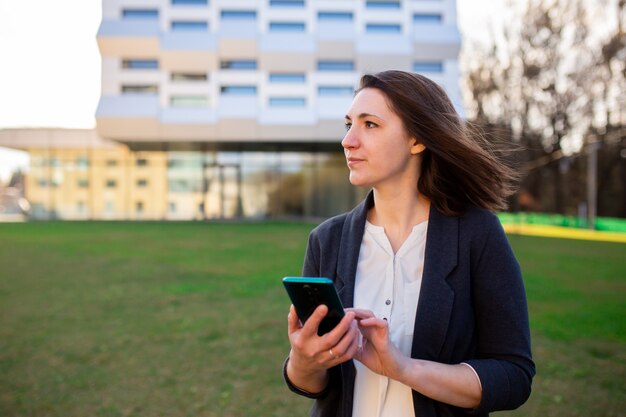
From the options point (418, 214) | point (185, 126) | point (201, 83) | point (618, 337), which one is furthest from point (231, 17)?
point (418, 214)

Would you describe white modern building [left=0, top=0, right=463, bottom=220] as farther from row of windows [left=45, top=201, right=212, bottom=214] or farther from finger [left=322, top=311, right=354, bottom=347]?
finger [left=322, top=311, right=354, bottom=347]

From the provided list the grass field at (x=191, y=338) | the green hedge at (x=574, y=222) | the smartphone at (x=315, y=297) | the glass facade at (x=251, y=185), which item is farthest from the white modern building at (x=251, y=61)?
the smartphone at (x=315, y=297)

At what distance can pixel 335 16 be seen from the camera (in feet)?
112

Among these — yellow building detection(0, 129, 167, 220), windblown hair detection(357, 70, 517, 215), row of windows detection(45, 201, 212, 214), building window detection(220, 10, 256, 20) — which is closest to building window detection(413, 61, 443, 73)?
building window detection(220, 10, 256, 20)

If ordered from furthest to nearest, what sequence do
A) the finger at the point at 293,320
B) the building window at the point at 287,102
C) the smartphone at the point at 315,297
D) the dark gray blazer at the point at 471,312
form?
the building window at the point at 287,102 → the dark gray blazer at the point at 471,312 → the finger at the point at 293,320 → the smartphone at the point at 315,297

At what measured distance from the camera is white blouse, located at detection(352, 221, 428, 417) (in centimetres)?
201

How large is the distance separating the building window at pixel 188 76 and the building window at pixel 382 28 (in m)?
10.8

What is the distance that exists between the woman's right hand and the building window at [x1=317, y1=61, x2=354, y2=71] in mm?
33674

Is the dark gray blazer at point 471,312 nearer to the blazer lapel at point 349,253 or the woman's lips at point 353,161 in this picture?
the blazer lapel at point 349,253

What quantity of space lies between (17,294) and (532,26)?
1498 inches

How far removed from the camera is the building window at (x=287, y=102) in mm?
34031

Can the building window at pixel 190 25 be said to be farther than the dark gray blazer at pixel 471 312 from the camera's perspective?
Yes

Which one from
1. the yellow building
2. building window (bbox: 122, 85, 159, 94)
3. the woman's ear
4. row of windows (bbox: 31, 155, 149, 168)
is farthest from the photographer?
row of windows (bbox: 31, 155, 149, 168)

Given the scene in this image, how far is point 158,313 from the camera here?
28.0 feet
